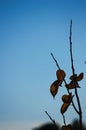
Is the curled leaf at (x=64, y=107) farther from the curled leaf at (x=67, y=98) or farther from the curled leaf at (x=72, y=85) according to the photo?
the curled leaf at (x=72, y=85)

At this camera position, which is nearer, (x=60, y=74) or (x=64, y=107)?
(x=64, y=107)

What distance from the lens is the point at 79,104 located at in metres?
2.10

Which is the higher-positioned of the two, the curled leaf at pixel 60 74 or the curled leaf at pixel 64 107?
the curled leaf at pixel 60 74

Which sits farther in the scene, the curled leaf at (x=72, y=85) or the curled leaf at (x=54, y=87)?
the curled leaf at (x=54, y=87)

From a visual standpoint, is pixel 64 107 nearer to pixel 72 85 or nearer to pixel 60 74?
pixel 72 85

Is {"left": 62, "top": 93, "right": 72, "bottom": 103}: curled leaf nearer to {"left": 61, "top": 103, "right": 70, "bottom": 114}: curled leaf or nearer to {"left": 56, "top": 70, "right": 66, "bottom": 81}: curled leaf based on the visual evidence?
{"left": 61, "top": 103, "right": 70, "bottom": 114}: curled leaf

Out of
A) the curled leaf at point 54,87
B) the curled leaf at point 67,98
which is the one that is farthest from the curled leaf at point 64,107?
the curled leaf at point 54,87

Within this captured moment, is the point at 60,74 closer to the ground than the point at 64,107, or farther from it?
farther from it

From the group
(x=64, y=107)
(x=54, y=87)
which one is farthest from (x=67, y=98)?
(x=54, y=87)

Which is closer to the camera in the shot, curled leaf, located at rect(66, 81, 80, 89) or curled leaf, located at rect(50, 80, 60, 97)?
curled leaf, located at rect(66, 81, 80, 89)

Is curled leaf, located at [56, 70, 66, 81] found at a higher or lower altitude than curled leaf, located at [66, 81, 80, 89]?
higher

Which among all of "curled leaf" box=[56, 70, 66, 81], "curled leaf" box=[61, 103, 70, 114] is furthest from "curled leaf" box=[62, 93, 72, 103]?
"curled leaf" box=[56, 70, 66, 81]

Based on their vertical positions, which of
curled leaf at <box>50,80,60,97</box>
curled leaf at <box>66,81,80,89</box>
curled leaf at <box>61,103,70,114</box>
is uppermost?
curled leaf at <box>50,80,60,97</box>

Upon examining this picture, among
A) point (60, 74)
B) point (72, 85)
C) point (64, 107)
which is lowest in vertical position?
point (64, 107)
